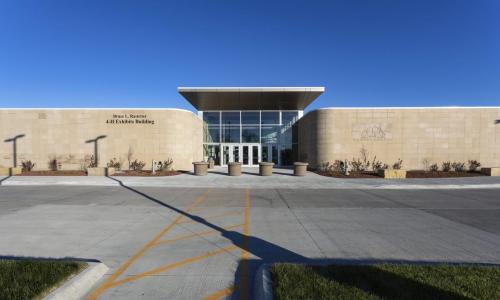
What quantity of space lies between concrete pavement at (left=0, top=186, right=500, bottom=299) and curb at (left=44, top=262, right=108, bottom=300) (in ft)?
Result: 0.54

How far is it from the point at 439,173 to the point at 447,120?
210 inches

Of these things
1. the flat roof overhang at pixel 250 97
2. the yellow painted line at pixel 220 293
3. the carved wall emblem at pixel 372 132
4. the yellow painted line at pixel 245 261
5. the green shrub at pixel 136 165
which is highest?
the flat roof overhang at pixel 250 97

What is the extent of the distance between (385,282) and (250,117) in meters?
27.3

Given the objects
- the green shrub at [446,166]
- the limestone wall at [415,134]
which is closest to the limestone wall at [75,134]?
the limestone wall at [415,134]

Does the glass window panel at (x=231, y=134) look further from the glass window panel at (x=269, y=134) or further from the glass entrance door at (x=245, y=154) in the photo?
the glass window panel at (x=269, y=134)

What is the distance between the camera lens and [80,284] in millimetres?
3562

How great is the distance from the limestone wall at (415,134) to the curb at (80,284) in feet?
68.5

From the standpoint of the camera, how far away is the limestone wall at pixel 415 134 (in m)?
21.3

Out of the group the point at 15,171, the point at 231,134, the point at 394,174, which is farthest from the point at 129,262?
the point at 231,134

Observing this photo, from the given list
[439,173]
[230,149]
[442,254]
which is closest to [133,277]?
[442,254]

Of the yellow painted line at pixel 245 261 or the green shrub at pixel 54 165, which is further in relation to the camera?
the green shrub at pixel 54 165

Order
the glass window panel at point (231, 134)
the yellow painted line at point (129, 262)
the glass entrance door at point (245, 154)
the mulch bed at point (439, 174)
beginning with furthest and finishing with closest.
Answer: the glass window panel at point (231, 134), the glass entrance door at point (245, 154), the mulch bed at point (439, 174), the yellow painted line at point (129, 262)

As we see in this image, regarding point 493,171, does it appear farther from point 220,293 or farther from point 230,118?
point 220,293

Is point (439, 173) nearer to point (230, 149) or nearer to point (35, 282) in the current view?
point (230, 149)
